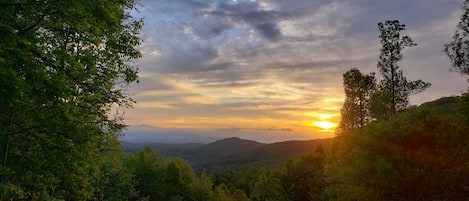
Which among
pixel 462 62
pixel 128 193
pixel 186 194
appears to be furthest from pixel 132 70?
pixel 186 194

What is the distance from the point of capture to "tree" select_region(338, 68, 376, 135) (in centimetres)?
4028

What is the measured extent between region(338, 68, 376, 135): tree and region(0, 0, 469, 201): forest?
0.38 ft

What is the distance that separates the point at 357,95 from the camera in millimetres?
40719

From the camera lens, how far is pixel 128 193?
142ft

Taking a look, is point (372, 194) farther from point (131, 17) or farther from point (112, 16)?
point (112, 16)

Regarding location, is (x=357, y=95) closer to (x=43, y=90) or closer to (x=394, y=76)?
(x=394, y=76)

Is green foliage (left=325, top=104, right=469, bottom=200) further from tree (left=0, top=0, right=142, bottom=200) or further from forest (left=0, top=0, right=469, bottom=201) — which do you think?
tree (left=0, top=0, right=142, bottom=200)

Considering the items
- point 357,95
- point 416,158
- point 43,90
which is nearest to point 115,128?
point 43,90

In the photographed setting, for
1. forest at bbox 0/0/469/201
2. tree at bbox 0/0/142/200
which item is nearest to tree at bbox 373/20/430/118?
forest at bbox 0/0/469/201

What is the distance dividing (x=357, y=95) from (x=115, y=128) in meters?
33.0

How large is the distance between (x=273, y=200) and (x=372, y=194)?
30520 mm

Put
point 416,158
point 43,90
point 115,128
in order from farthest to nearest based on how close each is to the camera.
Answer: point 416,158, point 115,128, point 43,90

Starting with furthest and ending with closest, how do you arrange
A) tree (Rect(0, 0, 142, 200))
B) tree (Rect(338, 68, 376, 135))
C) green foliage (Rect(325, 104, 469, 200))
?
tree (Rect(338, 68, 376, 135))
green foliage (Rect(325, 104, 469, 200))
tree (Rect(0, 0, 142, 200))

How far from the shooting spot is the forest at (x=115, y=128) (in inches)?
368
